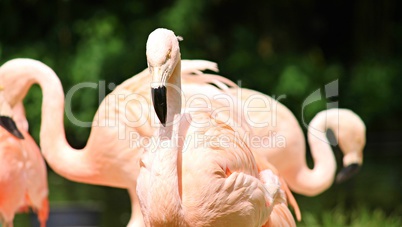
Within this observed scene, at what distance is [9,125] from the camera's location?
4109mm

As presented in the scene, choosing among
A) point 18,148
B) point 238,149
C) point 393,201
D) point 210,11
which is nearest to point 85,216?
point 18,148

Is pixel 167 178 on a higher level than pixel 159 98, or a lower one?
lower

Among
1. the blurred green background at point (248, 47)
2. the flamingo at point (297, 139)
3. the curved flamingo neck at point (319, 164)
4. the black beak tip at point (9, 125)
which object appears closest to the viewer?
the black beak tip at point (9, 125)

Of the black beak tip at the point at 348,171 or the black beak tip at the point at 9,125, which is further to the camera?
the black beak tip at the point at 348,171

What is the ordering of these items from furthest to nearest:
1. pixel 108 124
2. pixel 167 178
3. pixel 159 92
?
pixel 108 124 < pixel 167 178 < pixel 159 92

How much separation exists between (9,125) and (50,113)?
243 mm

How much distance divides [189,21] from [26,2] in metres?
2.87

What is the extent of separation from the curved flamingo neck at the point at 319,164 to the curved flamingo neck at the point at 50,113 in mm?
1480

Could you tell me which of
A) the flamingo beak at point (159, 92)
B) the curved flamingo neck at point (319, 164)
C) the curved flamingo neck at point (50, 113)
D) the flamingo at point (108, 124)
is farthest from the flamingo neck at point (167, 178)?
the curved flamingo neck at point (319, 164)

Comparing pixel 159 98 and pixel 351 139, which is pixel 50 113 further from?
pixel 351 139

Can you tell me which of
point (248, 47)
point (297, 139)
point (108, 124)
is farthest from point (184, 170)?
point (248, 47)

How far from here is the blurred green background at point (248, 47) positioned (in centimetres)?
1095

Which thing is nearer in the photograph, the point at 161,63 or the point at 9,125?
the point at 161,63

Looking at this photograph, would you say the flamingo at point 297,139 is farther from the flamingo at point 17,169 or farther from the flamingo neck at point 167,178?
the flamingo neck at point 167,178
